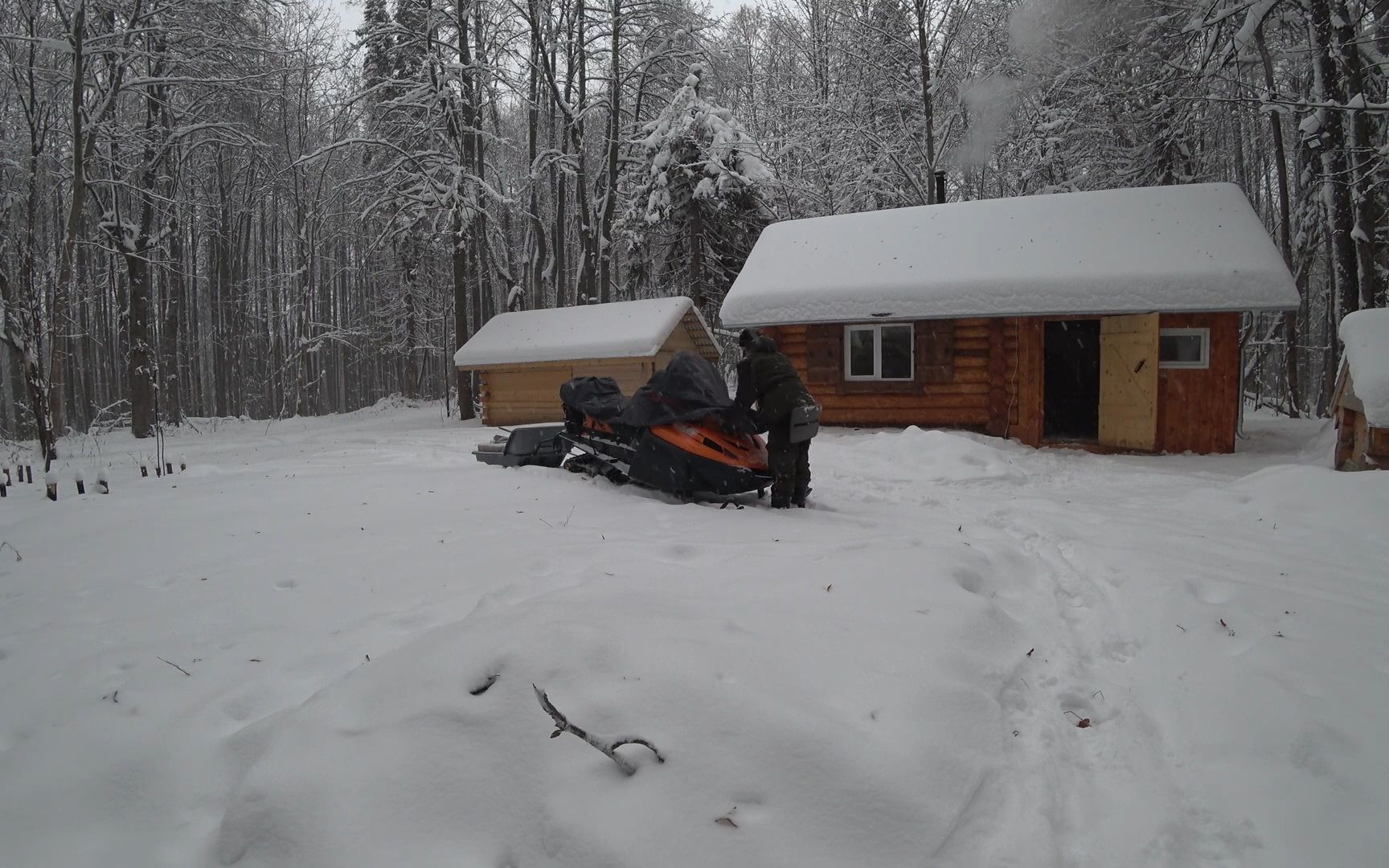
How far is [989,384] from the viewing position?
40.5 feet

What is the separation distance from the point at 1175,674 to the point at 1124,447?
9577mm

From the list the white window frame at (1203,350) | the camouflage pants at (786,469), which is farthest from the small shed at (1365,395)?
the camouflage pants at (786,469)

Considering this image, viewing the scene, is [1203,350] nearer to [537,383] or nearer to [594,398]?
[594,398]

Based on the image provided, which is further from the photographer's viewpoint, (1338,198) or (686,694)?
(1338,198)

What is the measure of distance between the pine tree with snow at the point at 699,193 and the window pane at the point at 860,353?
7.68 meters

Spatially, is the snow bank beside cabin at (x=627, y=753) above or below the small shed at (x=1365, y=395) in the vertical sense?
below

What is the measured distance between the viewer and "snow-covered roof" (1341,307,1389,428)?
7.24 m

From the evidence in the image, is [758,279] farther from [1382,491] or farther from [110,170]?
[110,170]

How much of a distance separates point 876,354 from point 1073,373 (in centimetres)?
539

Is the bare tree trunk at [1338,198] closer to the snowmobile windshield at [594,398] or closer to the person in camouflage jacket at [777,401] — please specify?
the person in camouflage jacket at [777,401]

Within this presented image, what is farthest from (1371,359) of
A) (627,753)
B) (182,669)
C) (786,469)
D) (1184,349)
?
(182,669)

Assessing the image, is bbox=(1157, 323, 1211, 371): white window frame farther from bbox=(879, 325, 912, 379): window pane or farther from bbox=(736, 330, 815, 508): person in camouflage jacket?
bbox=(736, 330, 815, 508): person in camouflage jacket

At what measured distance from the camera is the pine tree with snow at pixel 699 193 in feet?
62.2

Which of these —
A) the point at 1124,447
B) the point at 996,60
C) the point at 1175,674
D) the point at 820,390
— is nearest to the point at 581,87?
the point at 996,60
